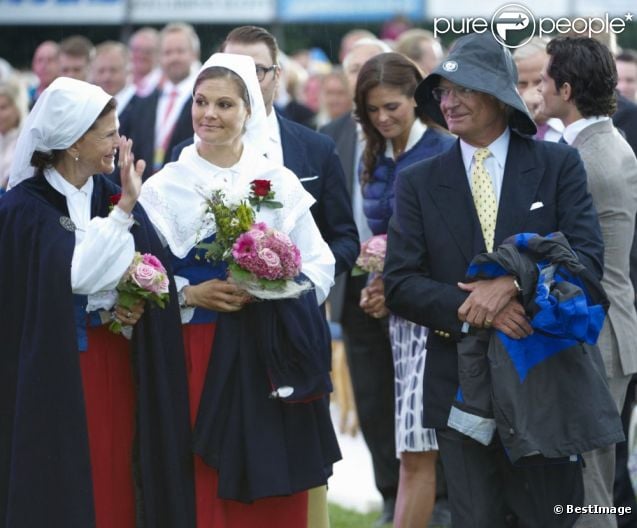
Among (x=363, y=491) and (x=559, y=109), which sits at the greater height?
(x=559, y=109)

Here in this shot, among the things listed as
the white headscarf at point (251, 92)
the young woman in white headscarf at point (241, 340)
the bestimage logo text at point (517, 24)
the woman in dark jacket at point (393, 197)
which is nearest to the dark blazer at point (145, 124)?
the bestimage logo text at point (517, 24)

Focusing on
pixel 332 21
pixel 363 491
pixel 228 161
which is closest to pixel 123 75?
pixel 363 491

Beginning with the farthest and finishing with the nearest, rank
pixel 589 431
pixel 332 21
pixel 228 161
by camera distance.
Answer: pixel 332 21
pixel 228 161
pixel 589 431

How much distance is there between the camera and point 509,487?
18.5 feet

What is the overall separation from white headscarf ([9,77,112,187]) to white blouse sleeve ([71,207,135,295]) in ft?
1.37

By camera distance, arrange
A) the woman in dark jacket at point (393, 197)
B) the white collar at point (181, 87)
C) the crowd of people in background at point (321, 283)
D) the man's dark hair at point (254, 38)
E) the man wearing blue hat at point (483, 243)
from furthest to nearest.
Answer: the white collar at point (181, 87)
the man's dark hair at point (254, 38)
the woman in dark jacket at point (393, 197)
the crowd of people in background at point (321, 283)
the man wearing blue hat at point (483, 243)

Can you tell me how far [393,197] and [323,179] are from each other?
1.63 ft

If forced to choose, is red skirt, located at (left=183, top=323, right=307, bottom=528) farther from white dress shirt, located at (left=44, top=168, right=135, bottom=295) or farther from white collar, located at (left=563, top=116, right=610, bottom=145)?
white collar, located at (left=563, top=116, right=610, bottom=145)

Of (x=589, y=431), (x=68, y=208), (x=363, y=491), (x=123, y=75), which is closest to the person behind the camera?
(x=589, y=431)

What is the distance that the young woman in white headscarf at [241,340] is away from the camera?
5914mm

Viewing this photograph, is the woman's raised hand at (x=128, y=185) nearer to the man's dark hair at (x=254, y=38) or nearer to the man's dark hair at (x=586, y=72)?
the man's dark hair at (x=254, y=38)

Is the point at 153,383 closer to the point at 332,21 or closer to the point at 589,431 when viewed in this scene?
the point at 589,431

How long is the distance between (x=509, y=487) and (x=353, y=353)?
2368 mm

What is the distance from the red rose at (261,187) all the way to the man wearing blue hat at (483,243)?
1.86 ft
